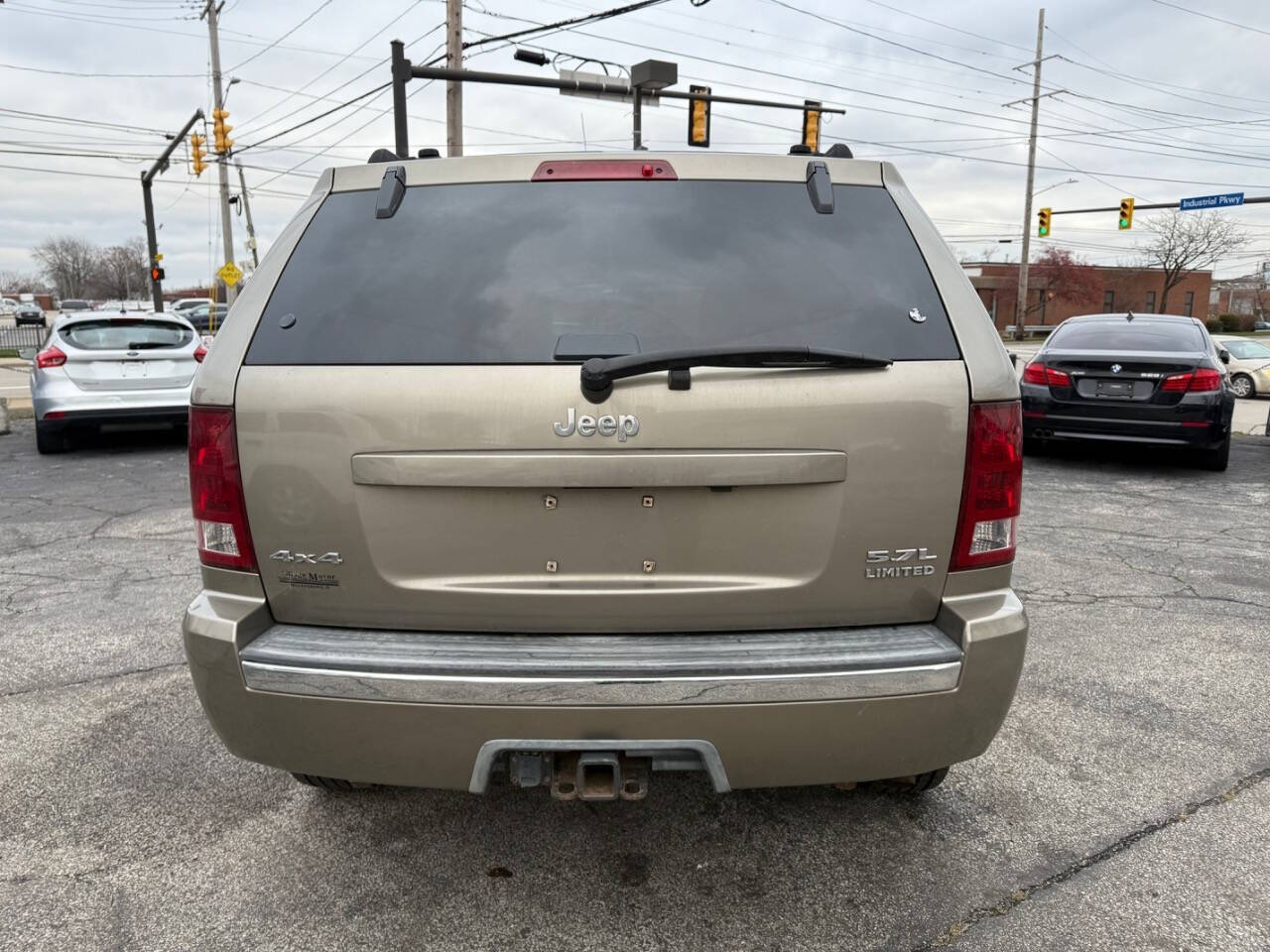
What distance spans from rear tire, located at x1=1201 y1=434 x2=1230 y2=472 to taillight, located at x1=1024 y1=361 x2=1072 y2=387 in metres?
1.60

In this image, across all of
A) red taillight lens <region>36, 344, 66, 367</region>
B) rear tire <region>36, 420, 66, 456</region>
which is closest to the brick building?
rear tire <region>36, 420, 66, 456</region>

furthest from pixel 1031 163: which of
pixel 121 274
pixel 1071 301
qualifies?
pixel 121 274

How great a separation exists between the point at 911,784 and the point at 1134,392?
24.3 ft

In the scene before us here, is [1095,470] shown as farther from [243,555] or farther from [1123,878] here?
[243,555]

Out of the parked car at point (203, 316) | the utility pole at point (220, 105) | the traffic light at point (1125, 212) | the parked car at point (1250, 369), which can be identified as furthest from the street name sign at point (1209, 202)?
the parked car at point (203, 316)

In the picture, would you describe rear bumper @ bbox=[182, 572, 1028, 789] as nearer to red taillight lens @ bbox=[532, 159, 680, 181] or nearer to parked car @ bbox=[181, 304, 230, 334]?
red taillight lens @ bbox=[532, 159, 680, 181]

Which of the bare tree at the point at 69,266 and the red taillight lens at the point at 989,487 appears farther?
the bare tree at the point at 69,266

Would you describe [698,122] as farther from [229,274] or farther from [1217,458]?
[229,274]

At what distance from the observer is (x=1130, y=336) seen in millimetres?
9562

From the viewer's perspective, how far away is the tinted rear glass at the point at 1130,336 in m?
9.36

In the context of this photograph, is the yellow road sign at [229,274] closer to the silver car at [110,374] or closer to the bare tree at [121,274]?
the silver car at [110,374]

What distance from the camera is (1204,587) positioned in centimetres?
547

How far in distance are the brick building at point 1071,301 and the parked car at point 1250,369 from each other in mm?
49970

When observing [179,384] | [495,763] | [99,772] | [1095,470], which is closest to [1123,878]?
[495,763]
